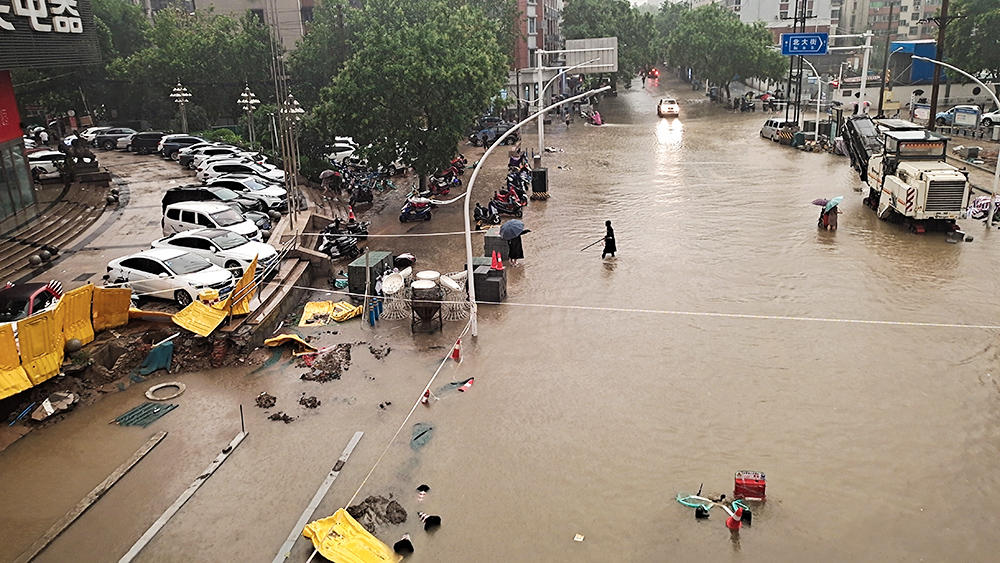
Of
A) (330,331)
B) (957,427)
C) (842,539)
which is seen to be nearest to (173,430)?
(330,331)

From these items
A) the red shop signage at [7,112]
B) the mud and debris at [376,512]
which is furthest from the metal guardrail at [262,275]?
the red shop signage at [7,112]

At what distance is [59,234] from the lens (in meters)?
24.8

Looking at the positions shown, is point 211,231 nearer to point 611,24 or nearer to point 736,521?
point 736,521

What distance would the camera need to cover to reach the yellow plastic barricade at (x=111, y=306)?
16.3m

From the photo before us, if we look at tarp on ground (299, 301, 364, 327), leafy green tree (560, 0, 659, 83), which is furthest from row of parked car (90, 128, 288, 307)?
leafy green tree (560, 0, 659, 83)

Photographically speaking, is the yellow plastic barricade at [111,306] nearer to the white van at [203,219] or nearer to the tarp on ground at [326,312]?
the tarp on ground at [326,312]

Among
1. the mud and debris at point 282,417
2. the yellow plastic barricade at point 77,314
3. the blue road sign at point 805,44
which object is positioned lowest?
the mud and debris at point 282,417

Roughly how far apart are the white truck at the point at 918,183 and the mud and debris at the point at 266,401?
20511 millimetres

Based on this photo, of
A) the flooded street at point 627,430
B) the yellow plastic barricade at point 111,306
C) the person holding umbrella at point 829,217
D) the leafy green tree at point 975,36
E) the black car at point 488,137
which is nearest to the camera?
the flooded street at point 627,430

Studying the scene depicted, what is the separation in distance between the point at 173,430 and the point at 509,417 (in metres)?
6.14

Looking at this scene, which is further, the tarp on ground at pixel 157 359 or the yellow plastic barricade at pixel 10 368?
the tarp on ground at pixel 157 359

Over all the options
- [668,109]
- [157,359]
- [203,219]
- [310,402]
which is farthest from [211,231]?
[668,109]

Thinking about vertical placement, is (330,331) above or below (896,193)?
below

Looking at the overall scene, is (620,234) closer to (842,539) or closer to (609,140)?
(842,539)
